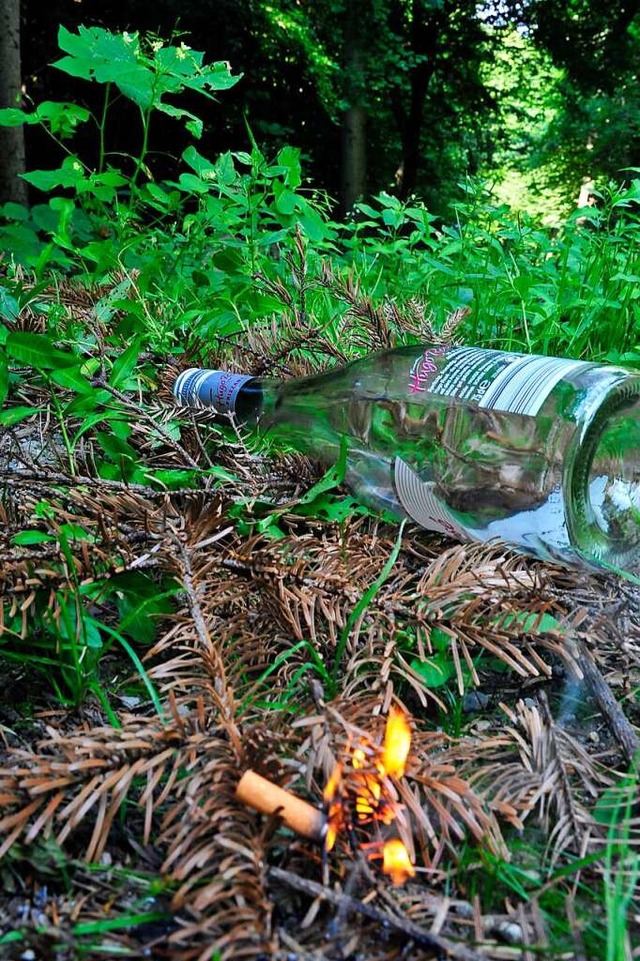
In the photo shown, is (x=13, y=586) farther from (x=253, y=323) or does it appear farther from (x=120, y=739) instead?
(x=253, y=323)

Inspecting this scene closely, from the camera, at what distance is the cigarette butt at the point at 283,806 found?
443mm

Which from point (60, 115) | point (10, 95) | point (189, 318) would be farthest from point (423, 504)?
point (10, 95)

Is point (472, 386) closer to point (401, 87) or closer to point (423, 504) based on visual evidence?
point (423, 504)

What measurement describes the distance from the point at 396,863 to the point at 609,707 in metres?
0.26

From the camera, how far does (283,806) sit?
1.45 feet

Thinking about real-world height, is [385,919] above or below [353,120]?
below

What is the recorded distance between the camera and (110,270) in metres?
1.72

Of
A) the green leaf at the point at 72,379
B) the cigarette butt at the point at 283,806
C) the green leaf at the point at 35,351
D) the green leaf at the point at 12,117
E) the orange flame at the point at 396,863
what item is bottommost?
the orange flame at the point at 396,863

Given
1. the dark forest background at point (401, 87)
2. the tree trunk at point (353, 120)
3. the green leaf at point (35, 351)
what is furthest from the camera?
the tree trunk at point (353, 120)

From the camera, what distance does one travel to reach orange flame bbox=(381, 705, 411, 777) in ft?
1.62

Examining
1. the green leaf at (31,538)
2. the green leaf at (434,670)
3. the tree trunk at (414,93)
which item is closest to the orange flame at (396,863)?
the green leaf at (434,670)

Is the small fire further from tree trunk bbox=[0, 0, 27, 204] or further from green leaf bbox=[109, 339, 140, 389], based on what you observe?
tree trunk bbox=[0, 0, 27, 204]

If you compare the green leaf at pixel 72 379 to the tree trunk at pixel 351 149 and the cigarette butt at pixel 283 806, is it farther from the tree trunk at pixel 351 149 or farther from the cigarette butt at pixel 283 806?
the tree trunk at pixel 351 149

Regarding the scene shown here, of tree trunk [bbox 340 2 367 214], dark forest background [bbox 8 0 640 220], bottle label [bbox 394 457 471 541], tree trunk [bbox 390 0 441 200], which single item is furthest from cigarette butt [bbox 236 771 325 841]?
tree trunk [bbox 390 0 441 200]
